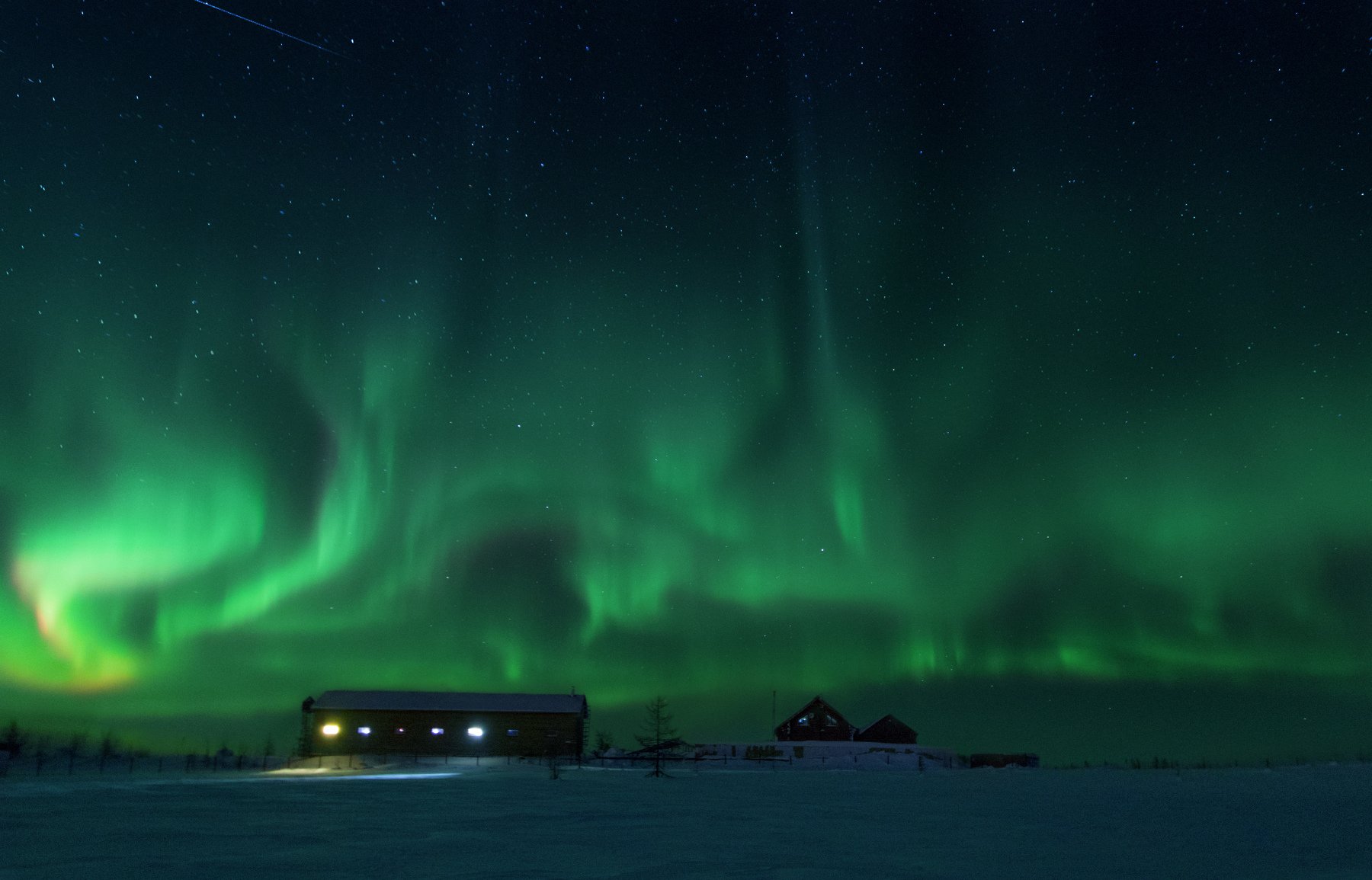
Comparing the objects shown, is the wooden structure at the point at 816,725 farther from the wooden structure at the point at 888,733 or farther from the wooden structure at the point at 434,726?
the wooden structure at the point at 434,726

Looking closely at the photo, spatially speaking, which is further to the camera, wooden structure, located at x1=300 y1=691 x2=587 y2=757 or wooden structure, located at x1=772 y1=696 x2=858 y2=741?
wooden structure, located at x1=772 y1=696 x2=858 y2=741

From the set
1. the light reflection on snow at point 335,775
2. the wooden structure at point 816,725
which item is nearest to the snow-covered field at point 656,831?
the light reflection on snow at point 335,775

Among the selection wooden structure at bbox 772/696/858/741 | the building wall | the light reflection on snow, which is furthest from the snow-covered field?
wooden structure at bbox 772/696/858/741

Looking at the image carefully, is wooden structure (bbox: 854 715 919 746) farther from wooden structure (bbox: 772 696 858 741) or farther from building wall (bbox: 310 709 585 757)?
building wall (bbox: 310 709 585 757)

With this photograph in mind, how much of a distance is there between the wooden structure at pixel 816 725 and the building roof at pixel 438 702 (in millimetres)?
20386

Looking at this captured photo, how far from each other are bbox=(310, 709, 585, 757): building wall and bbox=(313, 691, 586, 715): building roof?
1.17ft

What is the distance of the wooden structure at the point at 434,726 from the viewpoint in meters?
Answer: 68.6

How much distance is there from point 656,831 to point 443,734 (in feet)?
180

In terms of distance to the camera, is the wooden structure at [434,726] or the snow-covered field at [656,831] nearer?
the snow-covered field at [656,831]

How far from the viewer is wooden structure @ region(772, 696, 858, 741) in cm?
8000

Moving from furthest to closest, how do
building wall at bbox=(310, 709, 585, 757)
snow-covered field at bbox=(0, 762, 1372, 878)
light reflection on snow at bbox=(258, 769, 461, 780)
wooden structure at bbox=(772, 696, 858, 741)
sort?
wooden structure at bbox=(772, 696, 858, 741) → building wall at bbox=(310, 709, 585, 757) → light reflection on snow at bbox=(258, 769, 461, 780) → snow-covered field at bbox=(0, 762, 1372, 878)

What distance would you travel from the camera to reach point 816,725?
80.9 meters

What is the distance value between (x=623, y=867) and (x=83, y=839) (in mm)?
10571

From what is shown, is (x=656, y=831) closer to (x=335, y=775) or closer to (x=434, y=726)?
(x=335, y=775)
